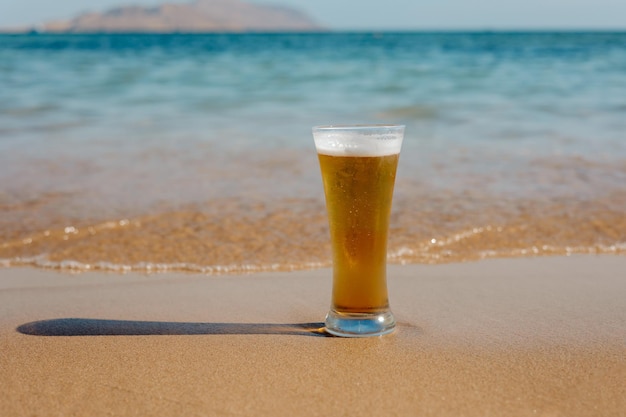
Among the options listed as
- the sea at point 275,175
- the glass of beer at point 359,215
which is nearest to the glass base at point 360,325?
the glass of beer at point 359,215

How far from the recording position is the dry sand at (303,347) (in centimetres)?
181

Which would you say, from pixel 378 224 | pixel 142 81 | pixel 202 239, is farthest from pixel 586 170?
pixel 142 81

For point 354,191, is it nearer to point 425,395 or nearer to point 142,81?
point 425,395

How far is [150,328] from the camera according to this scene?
7.89 feet

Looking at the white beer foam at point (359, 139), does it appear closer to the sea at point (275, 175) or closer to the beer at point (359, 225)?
the beer at point (359, 225)

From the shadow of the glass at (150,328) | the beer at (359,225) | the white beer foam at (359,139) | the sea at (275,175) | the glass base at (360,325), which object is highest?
the white beer foam at (359,139)

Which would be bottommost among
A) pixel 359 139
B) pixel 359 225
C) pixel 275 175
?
pixel 275 175

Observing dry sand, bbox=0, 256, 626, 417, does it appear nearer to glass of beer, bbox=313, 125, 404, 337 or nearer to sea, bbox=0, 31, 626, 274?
glass of beer, bbox=313, 125, 404, 337

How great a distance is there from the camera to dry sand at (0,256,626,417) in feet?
5.93

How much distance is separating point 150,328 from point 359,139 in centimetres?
92

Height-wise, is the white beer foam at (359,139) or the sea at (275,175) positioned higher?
the white beer foam at (359,139)

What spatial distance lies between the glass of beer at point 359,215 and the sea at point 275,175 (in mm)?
958

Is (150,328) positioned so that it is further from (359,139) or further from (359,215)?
(359,139)

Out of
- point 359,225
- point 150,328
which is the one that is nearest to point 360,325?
point 359,225
